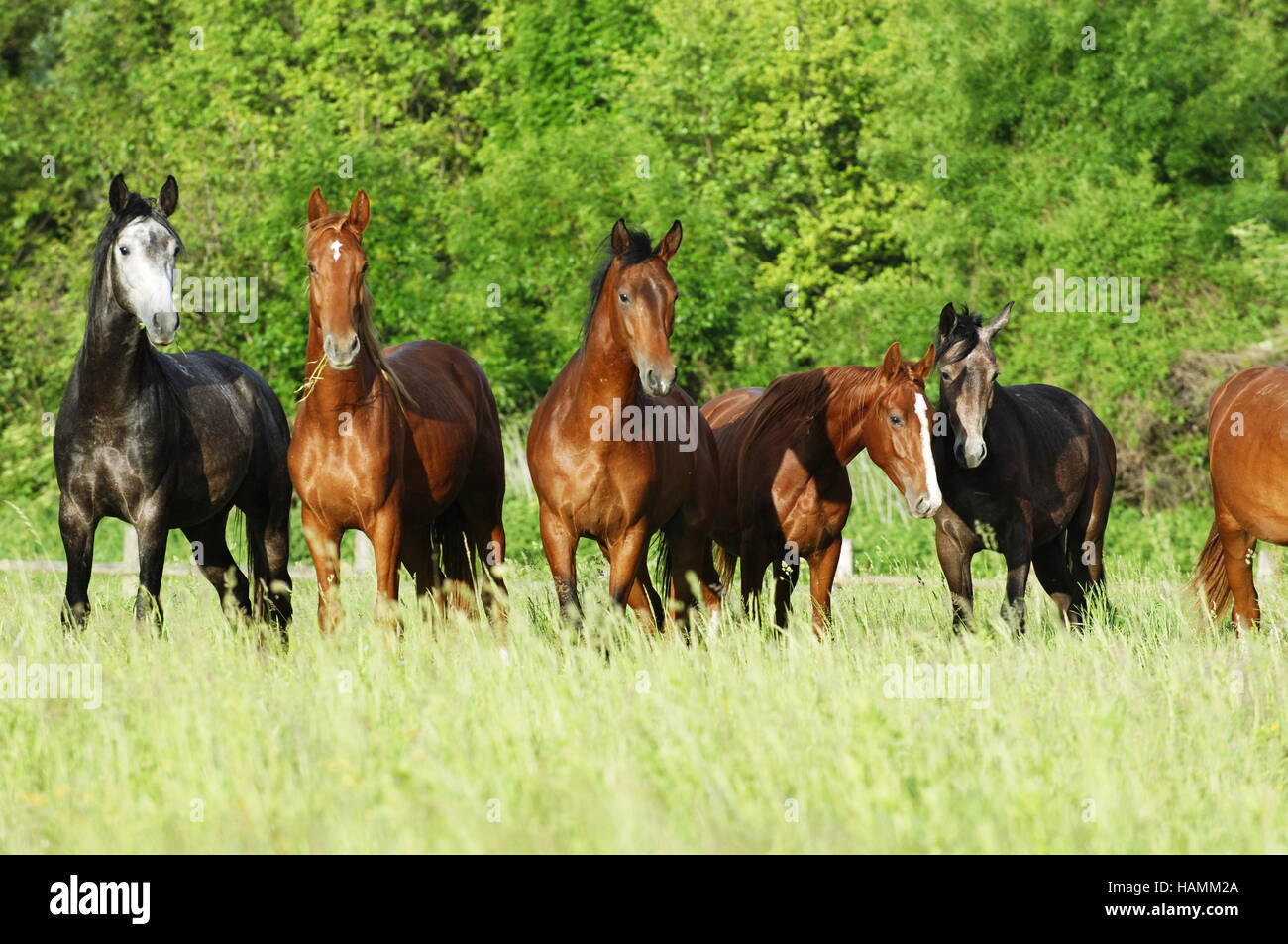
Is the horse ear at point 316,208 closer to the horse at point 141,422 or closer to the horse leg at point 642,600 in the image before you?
the horse at point 141,422

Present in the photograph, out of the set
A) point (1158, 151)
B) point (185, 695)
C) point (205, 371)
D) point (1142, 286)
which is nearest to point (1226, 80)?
point (1158, 151)

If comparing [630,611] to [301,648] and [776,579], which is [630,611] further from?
[301,648]

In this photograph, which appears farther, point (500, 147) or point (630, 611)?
point (500, 147)

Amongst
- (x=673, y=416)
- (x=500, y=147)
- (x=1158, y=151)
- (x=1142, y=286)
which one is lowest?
(x=673, y=416)

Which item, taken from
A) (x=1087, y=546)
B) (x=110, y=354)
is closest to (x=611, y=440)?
(x=110, y=354)

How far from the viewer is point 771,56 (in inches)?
1029

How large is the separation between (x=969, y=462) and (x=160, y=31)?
93.8 feet

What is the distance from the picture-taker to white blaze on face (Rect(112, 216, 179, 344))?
23.1 ft

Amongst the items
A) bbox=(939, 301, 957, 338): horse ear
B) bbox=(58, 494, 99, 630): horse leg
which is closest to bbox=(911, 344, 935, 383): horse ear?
bbox=(939, 301, 957, 338): horse ear

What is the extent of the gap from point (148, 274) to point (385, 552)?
169 cm

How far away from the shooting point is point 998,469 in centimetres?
850

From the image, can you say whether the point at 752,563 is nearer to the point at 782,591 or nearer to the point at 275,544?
the point at 782,591

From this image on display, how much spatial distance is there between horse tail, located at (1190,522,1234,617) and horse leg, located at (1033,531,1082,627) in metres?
0.71

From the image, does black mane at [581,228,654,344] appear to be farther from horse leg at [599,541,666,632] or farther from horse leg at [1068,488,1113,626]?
horse leg at [1068,488,1113,626]
